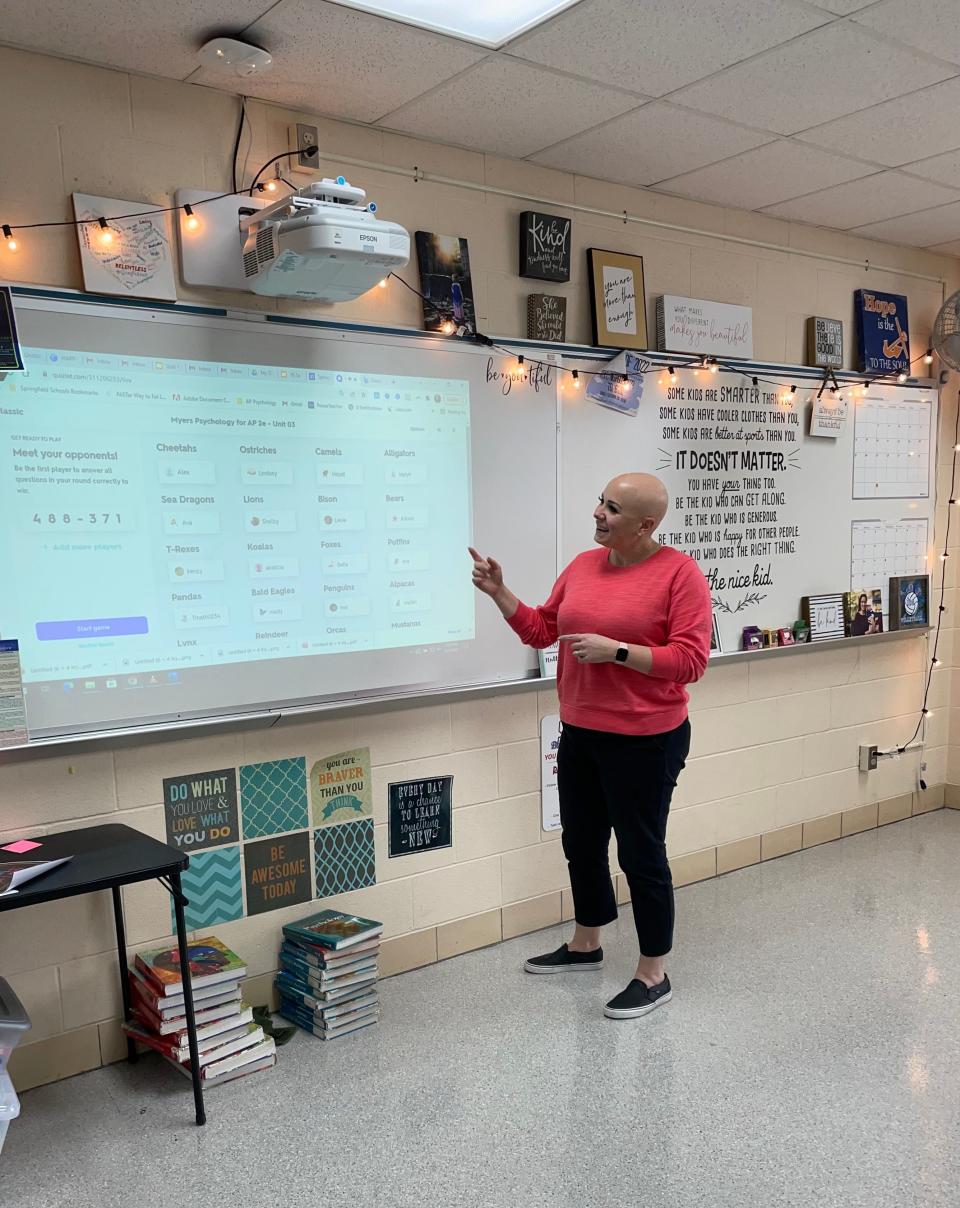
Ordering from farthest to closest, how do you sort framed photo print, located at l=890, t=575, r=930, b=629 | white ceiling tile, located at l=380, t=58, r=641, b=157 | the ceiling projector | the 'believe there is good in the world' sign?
framed photo print, located at l=890, t=575, r=930, b=629 → the 'believe there is good in the world' sign → white ceiling tile, located at l=380, t=58, r=641, b=157 → the ceiling projector

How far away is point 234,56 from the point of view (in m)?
2.46

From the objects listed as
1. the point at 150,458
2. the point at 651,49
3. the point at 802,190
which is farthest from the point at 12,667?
the point at 802,190

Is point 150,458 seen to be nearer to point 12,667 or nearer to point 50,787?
point 12,667

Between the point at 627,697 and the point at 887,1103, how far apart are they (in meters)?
1.21

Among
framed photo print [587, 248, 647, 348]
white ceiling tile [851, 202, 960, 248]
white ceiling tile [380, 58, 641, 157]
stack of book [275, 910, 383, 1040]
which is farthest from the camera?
white ceiling tile [851, 202, 960, 248]

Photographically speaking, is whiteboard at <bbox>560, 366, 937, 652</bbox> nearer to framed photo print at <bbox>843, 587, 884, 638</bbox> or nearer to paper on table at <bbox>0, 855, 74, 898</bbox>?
framed photo print at <bbox>843, 587, 884, 638</bbox>

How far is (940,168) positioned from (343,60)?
220 cm

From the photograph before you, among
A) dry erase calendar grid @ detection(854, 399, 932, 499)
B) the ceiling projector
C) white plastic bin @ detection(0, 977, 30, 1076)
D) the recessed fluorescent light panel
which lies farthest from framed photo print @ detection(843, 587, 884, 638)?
white plastic bin @ detection(0, 977, 30, 1076)

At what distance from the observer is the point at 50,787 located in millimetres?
2588

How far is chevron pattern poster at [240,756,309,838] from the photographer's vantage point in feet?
9.55

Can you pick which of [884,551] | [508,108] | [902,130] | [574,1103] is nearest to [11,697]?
[574,1103]

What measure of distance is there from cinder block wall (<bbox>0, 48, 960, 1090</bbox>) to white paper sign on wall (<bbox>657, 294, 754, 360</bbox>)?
0.07 m

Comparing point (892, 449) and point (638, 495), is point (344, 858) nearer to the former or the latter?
point (638, 495)

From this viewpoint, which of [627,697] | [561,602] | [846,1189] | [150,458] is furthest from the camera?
[561,602]
